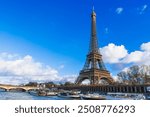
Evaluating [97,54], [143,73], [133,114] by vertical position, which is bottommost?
[133,114]

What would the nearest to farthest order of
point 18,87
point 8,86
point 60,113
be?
point 60,113
point 8,86
point 18,87

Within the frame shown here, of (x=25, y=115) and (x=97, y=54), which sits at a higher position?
(x=97, y=54)

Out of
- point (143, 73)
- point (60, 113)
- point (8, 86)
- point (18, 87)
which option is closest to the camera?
point (60, 113)

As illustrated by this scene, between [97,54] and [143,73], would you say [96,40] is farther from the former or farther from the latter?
[143,73]

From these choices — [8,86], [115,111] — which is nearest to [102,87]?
[8,86]

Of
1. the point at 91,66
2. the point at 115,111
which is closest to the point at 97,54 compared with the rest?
the point at 91,66

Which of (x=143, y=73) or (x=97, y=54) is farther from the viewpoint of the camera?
(x=97, y=54)

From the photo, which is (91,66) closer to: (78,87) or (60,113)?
(78,87)
